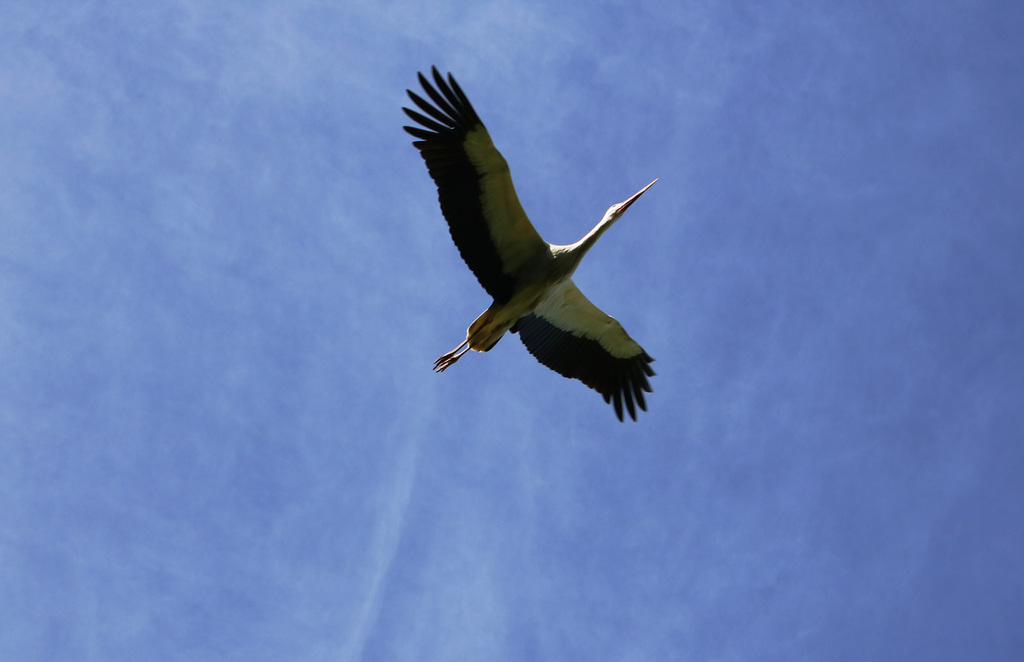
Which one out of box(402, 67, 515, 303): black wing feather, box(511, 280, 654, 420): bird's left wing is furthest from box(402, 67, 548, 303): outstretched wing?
box(511, 280, 654, 420): bird's left wing

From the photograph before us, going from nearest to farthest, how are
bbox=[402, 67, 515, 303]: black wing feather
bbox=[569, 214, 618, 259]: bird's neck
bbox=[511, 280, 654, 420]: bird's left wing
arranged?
bbox=[402, 67, 515, 303]: black wing feather, bbox=[569, 214, 618, 259]: bird's neck, bbox=[511, 280, 654, 420]: bird's left wing

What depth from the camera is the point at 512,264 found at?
1106 centimetres

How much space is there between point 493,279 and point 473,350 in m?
0.97

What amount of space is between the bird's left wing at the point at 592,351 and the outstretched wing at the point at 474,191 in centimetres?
115

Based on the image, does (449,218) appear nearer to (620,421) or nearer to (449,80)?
(449,80)

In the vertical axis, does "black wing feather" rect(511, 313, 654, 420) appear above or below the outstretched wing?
below

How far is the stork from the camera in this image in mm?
10062

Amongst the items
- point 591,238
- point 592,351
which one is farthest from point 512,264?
point 592,351

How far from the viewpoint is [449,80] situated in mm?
9969

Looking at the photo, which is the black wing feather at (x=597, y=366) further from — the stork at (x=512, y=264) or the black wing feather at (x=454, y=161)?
the black wing feather at (x=454, y=161)

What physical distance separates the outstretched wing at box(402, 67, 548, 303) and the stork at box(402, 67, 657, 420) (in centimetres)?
1

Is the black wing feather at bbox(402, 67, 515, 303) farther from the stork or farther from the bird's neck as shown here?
the bird's neck

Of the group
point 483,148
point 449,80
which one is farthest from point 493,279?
point 449,80

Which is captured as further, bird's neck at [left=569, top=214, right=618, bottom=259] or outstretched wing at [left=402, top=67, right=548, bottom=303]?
bird's neck at [left=569, top=214, right=618, bottom=259]
